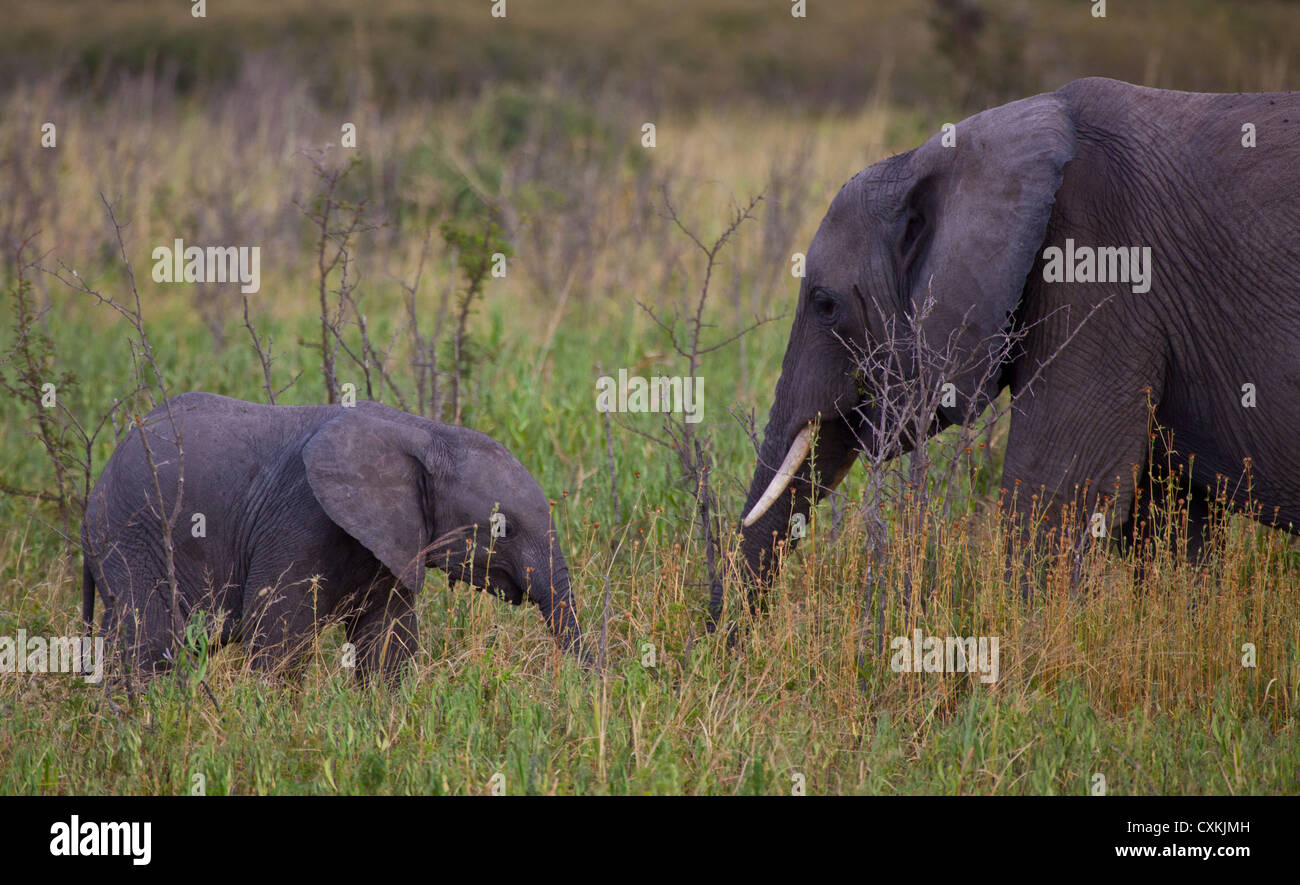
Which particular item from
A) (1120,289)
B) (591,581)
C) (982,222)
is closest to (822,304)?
(982,222)

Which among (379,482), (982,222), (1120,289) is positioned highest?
(982,222)

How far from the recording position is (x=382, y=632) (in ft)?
17.1

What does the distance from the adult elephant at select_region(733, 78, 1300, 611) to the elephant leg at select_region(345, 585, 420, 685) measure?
193cm

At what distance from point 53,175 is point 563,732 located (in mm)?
8686

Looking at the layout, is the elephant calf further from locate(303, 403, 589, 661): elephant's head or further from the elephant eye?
the elephant eye

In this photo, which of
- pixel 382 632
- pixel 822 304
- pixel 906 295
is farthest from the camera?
pixel 822 304

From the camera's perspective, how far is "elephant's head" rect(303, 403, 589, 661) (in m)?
4.82

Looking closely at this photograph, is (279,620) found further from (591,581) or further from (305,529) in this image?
(591,581)

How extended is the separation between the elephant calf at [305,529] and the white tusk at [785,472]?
2.76 feet

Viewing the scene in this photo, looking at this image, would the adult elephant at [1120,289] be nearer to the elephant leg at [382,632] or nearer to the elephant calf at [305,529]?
the elephant calf at [305,529]

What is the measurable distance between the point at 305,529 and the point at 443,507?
1.64ft

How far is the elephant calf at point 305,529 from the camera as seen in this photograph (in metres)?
4.87

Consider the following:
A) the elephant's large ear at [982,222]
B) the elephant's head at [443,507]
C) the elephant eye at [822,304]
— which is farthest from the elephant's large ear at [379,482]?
the elephant's large ear at [982,222]

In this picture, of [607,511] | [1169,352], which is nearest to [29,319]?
[607,511]
